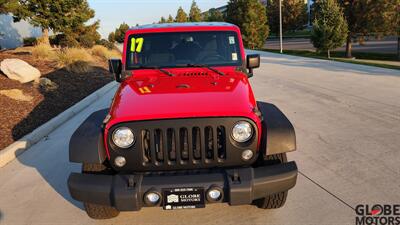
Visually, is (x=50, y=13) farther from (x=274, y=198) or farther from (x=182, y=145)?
(x=274, y=198)

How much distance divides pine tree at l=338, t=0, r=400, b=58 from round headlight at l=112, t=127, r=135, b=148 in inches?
1041

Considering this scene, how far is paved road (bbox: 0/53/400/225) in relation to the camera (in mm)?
3818

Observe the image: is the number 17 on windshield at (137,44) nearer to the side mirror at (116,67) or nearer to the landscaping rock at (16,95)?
the side mirror at (116,67)

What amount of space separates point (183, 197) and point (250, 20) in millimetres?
33558

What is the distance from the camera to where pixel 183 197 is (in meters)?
3.14

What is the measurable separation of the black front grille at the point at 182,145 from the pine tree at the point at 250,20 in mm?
31812

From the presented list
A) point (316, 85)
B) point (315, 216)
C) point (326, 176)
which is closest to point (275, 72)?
point (316, 85)

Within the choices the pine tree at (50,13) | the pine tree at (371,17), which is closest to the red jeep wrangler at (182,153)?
the pine tree at (50,13)

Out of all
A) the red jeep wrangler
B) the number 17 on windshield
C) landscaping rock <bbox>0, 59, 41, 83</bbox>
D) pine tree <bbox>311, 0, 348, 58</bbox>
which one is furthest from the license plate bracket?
pine tree <bbox>311, 0, 348, 58</bbox>

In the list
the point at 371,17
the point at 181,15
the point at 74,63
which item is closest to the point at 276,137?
the point at 74,63

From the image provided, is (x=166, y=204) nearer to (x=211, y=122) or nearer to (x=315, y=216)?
(x=211, y=122)

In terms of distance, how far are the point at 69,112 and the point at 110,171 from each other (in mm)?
5654

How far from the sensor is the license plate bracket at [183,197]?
123 inches

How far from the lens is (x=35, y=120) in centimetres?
803
